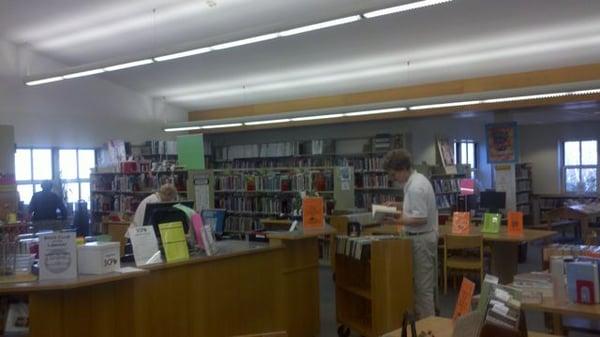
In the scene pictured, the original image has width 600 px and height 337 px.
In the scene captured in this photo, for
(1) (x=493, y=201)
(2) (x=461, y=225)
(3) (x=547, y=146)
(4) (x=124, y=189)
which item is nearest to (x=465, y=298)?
(2) (x=461, y=225)

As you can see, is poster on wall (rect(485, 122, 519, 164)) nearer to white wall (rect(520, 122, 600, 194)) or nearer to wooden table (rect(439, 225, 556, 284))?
wooden table (rect(439, 225, 556, 284))

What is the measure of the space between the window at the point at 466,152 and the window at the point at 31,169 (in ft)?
31.0

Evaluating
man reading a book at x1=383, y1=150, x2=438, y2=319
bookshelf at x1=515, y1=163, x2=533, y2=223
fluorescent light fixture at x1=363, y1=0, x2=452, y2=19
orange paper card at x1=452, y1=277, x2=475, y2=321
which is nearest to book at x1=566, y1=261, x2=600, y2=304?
orange paper card at x1=452, y1=277, x2=475, y2=321

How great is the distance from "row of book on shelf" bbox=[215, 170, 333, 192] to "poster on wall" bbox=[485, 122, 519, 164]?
145 inches

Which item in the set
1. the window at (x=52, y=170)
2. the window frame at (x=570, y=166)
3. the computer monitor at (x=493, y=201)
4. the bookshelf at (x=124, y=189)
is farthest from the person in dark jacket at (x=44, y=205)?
the window frame at (x=570, y=166)

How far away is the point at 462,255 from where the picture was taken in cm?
779

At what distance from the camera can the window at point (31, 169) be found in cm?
1130

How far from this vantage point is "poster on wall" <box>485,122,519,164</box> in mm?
11219

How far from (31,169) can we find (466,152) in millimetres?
10652

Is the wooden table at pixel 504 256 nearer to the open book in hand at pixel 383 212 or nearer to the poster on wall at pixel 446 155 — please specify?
the open book in hand at pixel 383 212

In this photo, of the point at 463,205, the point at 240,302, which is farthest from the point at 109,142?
the point at 240,302

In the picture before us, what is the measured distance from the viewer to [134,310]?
13.1ft

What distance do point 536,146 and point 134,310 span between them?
14.7 metres

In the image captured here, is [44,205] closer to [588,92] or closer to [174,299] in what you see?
[174,299]
